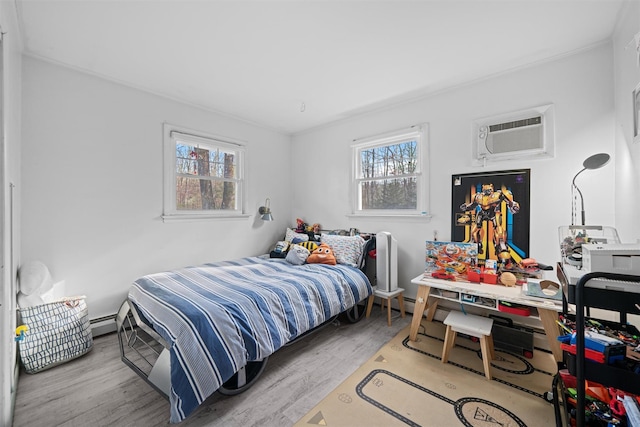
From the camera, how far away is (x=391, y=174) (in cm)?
355

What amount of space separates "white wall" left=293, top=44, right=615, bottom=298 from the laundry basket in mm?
2969

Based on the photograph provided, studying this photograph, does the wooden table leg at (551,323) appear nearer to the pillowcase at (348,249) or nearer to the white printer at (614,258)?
the white printer at (614,258)

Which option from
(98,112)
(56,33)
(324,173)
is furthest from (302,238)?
(56,33)

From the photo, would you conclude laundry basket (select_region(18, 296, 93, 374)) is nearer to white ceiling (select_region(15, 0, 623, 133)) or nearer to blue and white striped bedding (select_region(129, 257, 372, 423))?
blue and white striped bedding (select_region(129, 257, 372, 423))

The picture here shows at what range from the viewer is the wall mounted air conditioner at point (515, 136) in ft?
8.03

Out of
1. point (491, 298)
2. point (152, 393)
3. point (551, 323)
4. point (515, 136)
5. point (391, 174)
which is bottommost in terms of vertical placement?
point (152, 393)

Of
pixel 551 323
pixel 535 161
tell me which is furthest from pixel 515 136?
pixel 551 323

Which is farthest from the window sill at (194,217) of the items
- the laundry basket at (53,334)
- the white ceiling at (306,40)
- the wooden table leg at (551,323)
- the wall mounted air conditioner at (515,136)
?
the wooden table leg at (551,323)

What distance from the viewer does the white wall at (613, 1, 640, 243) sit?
5.53ft

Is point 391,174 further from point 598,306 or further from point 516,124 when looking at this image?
point 598,306

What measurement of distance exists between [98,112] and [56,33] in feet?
2.50

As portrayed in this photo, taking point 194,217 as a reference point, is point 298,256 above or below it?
below

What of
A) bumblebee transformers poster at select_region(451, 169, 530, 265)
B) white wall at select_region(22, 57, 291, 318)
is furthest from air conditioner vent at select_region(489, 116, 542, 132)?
white wall at select_region(22, 57, 291, 318)

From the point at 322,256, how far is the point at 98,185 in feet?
7.92
